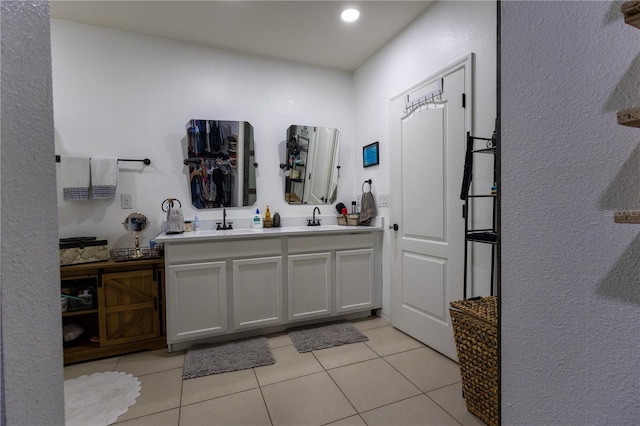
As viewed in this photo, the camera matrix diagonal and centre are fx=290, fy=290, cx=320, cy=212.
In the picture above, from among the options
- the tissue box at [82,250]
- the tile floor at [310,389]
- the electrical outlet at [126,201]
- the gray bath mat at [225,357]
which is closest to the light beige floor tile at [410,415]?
the tile floor at [310,389]

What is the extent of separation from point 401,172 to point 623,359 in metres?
2.16

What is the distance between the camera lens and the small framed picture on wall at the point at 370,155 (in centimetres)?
297

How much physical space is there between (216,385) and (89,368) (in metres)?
1.01

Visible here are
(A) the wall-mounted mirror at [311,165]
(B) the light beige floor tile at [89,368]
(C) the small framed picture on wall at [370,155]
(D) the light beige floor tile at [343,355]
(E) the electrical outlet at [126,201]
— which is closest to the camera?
(B) the light beige floor tile at [89,368]

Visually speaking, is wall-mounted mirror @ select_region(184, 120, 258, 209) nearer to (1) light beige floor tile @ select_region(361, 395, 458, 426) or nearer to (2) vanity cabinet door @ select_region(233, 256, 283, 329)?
(2) vanity cabinet door @ select_region(233, 256, 283, 329)

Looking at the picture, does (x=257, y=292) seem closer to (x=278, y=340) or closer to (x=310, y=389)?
(x=278, y=340)

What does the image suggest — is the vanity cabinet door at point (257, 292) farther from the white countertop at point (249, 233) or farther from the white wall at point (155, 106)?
the white wall at point (155, 106)

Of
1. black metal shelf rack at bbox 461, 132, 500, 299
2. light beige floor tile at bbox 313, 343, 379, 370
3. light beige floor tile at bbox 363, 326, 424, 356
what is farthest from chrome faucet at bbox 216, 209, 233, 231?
black metal shelf rack at bbox 461, 132, 500, 299

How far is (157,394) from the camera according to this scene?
5.87 feet

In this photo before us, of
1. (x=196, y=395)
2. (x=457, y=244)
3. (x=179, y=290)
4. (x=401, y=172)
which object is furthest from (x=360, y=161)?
(x=196, y=395)

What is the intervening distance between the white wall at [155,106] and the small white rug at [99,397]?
109 centimetres

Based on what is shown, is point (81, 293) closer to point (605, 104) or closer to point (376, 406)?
point (376, 406)

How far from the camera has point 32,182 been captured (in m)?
0.49

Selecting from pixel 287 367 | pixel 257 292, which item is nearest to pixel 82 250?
pixel 257 292
